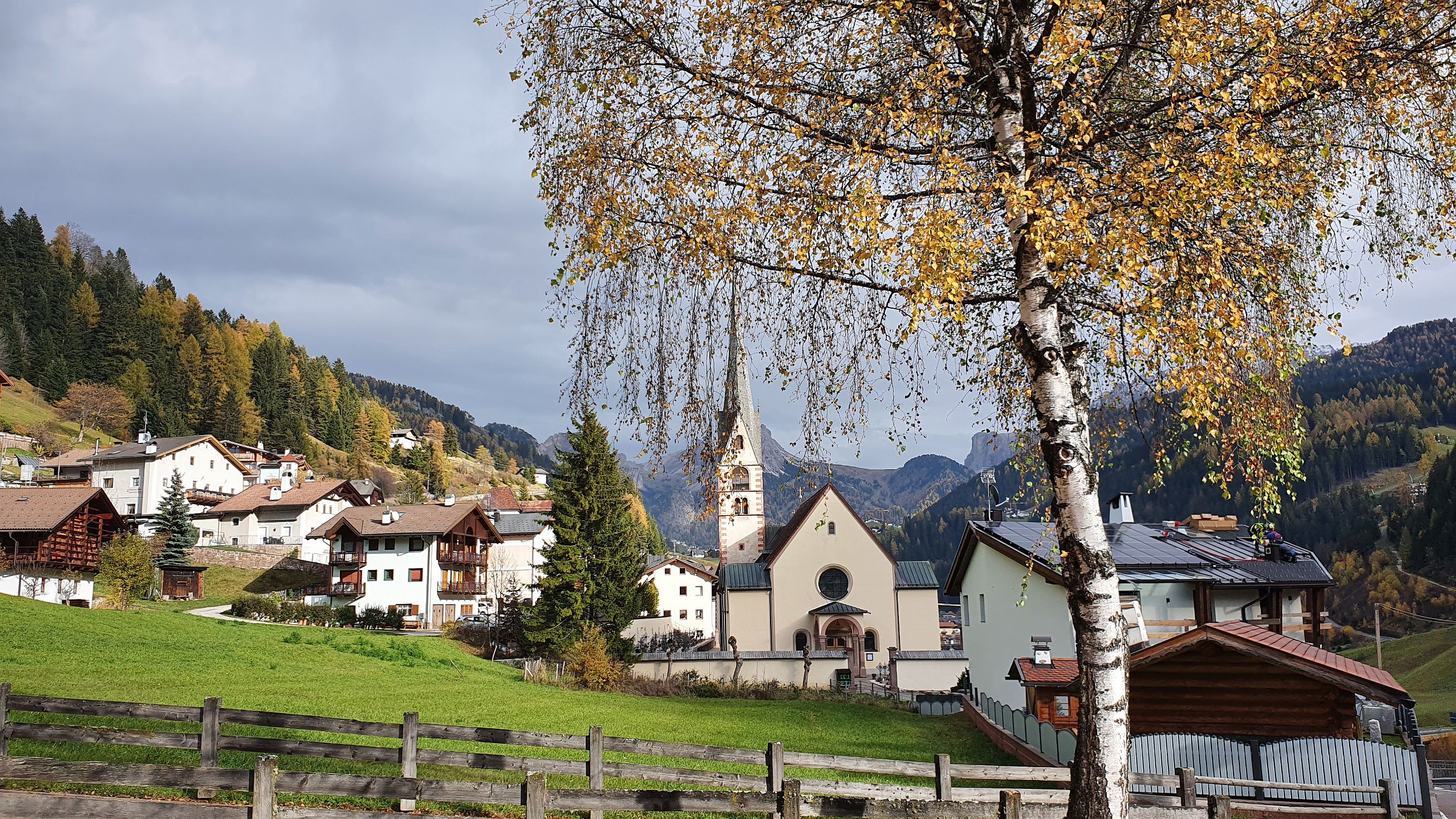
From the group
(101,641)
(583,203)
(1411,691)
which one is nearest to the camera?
(583,203)

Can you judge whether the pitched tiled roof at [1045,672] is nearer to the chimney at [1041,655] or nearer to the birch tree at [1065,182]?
the chimney at [1041,655]

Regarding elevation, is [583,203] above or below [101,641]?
above

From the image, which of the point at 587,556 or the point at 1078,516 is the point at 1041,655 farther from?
the point at 587,556

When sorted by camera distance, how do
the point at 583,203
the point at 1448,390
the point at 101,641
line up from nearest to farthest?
the point at 583,203, the point at 101,641, the point at 1448,390

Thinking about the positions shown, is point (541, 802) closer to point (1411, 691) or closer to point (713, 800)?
point (713, 800)

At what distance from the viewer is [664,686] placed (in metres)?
34.3

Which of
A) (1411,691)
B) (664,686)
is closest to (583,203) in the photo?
(664,686)

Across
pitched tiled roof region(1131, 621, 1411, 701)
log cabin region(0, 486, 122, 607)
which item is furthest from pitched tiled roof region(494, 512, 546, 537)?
pitched tiled roof region(1131, 621, 1411, 701)

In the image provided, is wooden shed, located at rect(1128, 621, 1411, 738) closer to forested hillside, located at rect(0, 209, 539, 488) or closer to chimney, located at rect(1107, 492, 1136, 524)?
chimney, located at rect(1107, 492, 1136, 524)

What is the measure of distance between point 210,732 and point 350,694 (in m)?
13.7

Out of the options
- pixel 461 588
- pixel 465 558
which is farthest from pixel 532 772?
pixel 465 558

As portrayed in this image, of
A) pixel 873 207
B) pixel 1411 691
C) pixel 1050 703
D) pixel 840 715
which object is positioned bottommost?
pixel 1411 691

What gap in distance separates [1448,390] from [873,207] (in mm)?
221877

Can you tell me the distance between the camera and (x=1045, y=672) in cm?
1856
